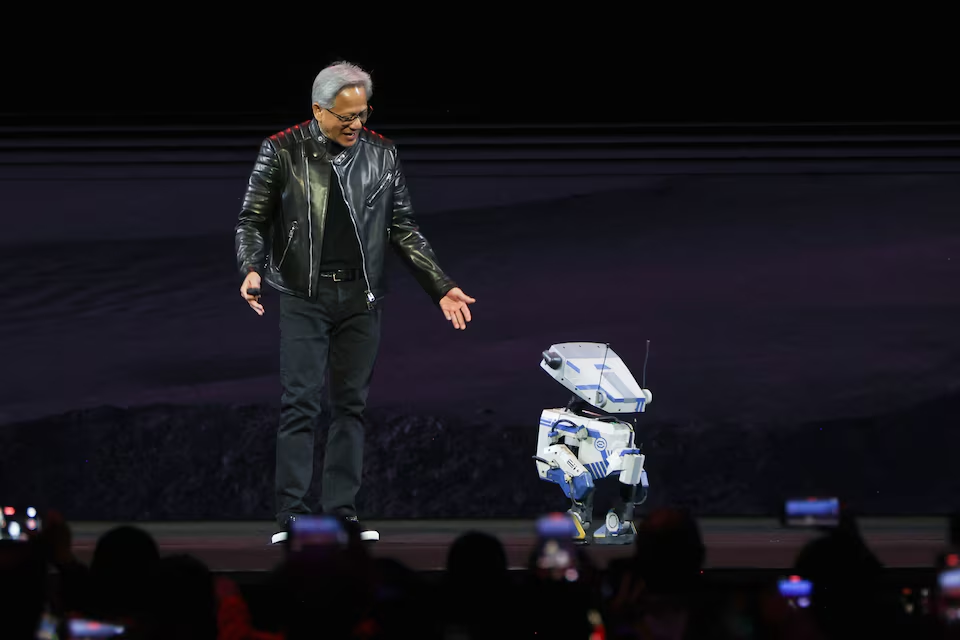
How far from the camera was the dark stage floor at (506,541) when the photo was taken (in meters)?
5.53

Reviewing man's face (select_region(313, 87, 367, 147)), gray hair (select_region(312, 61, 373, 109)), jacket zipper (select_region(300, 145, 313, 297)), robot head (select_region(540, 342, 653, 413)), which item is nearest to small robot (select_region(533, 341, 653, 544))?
robot head (select_region(540, 342, 653, 413))

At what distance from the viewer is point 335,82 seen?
5609 mm

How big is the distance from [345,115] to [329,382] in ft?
3.28

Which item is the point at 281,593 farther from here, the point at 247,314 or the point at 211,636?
the point at 247,314

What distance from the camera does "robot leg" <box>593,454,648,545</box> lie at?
19.4 ft

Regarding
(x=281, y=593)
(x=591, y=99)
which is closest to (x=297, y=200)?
(x=591, y=99)

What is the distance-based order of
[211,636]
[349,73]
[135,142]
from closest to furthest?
[211,636]
[349,73]
[135,142]

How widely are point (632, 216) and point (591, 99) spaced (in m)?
0.65

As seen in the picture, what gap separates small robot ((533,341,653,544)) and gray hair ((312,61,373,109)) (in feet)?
4.48

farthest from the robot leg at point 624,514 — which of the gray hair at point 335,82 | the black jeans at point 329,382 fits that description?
the gray hair at point 335,82

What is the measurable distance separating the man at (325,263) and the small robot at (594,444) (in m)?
0.61

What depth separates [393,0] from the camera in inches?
274

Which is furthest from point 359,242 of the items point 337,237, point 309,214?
point 309,214

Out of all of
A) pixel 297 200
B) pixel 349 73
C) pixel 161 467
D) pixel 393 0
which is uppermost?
pixel 393 0
